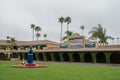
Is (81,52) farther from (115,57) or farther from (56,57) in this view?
(56,57)

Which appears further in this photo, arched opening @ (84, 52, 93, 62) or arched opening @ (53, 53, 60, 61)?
arched opening @ (53, 53, 60, 61)

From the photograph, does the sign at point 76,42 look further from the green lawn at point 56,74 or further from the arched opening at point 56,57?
the green lawn at point 56,74

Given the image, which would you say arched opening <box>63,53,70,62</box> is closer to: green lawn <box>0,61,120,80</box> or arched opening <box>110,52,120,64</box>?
arched opening <box>110,52,120,64</box>

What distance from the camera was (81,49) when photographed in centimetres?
5422

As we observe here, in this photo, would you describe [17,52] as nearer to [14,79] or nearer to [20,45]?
[20,45]

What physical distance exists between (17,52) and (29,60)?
43993mm

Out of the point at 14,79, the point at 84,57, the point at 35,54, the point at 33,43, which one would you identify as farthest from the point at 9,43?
the point at 14,79

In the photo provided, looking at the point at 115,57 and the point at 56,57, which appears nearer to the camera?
the point at 115,57

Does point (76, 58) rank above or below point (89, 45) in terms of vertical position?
below

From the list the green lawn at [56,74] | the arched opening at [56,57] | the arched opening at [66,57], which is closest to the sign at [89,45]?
the arched opening at [66,57]

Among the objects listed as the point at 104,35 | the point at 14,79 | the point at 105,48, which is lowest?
the point at 14,79

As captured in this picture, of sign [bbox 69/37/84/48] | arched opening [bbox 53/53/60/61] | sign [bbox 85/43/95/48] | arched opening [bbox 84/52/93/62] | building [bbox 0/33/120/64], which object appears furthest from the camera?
arched opening [bbox 53/53/60/61]

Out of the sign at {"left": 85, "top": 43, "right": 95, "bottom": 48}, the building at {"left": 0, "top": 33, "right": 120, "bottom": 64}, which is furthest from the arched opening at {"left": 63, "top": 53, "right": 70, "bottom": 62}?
the sign at {"left": 85, "top": 43, "right": 95, "bottom": 48}

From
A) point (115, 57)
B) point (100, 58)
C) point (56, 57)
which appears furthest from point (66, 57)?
point (115, 57)
